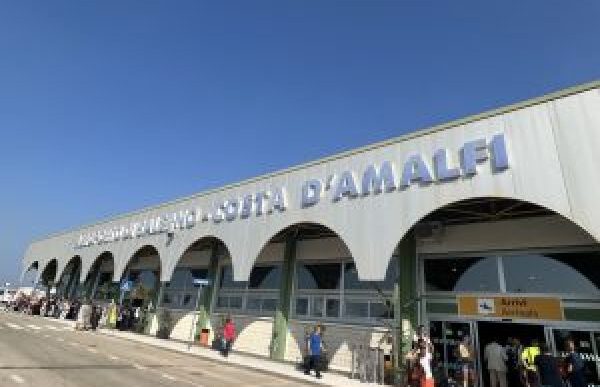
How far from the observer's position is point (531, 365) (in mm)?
13609

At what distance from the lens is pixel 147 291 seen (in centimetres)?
3164

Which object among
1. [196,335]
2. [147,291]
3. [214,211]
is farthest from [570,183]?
[147,291]

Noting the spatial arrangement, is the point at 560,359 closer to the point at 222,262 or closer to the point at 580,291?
the point at 580,291

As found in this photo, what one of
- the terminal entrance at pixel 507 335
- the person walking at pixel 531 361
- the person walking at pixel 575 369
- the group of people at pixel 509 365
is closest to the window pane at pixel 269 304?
the group of people at pixel 509 365

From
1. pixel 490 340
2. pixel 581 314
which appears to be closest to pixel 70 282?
pixel 490 340

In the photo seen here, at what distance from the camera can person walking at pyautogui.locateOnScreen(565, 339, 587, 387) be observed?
12.5 m

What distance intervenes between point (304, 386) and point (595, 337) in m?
8.16

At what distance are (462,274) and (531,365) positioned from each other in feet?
11.4

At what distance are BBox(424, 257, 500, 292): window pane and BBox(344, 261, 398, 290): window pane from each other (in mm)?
1283

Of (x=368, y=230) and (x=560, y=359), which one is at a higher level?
(x=368, y=230)

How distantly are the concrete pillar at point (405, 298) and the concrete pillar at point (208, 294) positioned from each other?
38.8 feet

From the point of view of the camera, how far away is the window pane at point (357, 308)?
59.2 ft

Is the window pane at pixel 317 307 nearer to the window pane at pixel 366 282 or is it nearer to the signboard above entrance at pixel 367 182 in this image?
the window pane at pixel 366 282

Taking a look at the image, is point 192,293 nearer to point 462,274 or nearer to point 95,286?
point 462,274
